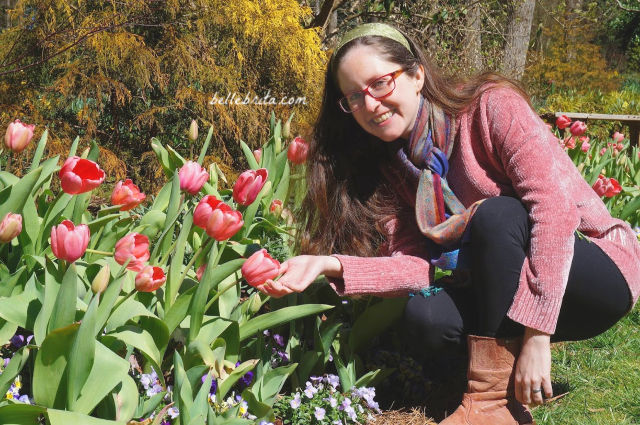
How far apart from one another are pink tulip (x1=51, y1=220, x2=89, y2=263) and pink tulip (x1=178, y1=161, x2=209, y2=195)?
51 cm

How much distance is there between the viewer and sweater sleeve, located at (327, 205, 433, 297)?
6.23 feet

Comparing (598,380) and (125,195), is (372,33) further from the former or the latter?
(598,380)

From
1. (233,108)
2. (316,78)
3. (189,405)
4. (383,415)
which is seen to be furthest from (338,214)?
(316,78)

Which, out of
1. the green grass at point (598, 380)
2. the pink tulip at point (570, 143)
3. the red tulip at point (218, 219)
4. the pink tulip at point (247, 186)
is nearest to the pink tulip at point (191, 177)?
the pink tulip at point (247, 186)

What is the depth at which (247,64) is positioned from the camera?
3.93 m

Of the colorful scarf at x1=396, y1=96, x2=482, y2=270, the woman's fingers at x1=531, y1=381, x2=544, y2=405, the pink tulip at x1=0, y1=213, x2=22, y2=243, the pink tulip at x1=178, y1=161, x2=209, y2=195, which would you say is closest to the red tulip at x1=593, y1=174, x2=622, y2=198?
the colorful scarf at x1=396, y1=96, x2=482, y2=270

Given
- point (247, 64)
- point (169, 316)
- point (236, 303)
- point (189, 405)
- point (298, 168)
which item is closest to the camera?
point (189, 405)

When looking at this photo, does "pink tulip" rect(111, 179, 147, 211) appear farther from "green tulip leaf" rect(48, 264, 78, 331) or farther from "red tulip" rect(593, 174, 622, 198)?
"red tulip" rect(593, 174, 622, 198)

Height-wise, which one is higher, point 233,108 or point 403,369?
point 233,108

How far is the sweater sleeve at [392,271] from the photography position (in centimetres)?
190

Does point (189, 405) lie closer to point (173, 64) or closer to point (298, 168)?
point (298, 168)

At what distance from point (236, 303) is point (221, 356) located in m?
0.22

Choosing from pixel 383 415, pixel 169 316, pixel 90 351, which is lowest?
pixel 383 415

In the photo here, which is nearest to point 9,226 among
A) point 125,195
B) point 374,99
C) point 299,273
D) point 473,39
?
point 125,195
